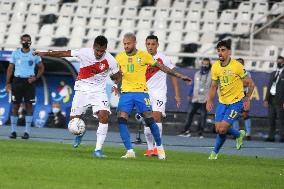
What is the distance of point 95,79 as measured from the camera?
17406 mm

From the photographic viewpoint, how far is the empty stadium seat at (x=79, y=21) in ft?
111

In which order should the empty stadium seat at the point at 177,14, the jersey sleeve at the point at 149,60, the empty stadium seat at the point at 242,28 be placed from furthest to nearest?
the empty stadium seat at the point at 177,14 → the empty stadium seat at the point at 242,28 → the jersey sleeve at the point at 149,60

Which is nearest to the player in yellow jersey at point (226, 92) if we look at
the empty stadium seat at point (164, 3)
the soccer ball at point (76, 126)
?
the soccer ball at point (76, 126)

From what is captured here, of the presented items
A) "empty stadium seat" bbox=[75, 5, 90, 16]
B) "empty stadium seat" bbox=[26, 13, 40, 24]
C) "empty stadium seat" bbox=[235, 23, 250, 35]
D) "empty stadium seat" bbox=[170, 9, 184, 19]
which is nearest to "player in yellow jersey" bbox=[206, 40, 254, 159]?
"empty stadium seat" bbox=[235, 23, 250, 35]

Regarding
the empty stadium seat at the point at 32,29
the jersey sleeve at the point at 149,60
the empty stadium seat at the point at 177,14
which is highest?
the empty stadium seat at the point at 177,14

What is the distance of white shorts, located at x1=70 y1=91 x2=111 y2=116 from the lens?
56.9ft

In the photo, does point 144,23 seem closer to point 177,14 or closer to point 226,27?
point 177,14

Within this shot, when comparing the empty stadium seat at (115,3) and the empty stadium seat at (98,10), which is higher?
the empty stadium seat at (115,3)

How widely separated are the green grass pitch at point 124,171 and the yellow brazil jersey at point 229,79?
1.12m

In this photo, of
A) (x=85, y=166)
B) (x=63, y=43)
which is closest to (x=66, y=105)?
(x=63, y=43)

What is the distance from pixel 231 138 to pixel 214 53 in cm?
412

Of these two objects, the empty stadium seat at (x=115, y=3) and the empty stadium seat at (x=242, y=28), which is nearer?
the empty stadium seat at (x=242, y=28)

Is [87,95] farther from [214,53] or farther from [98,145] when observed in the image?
[214,53]

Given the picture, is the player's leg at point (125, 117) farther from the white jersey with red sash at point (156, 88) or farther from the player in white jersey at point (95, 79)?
the white jersey with red sash at point (156, 88)
